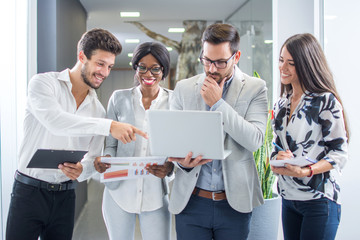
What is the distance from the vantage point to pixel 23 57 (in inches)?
128

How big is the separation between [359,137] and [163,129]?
1841 millimetres

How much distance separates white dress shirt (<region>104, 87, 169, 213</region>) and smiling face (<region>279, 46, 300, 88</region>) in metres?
0.68

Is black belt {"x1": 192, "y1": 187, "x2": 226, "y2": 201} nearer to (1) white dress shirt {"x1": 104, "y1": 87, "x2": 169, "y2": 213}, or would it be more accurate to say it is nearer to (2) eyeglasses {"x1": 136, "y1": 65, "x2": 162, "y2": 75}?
(1) white dress shirt {"x1": 104, "y1": 87, "x2": 169, "y2": 213}

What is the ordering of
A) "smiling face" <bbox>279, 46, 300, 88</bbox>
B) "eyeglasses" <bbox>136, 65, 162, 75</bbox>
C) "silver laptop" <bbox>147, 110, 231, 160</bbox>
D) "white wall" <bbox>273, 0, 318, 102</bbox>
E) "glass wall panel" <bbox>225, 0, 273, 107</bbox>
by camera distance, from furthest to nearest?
"glass wall panel" <bbox>225, 0, 273, 107</bbox> → "white wall" <bbox>273, 0, 318, 102</bbox> → "eyeglasses" <bbox>136, 65, 162, 75</bbox> → "smiling face" <bbox>279, 46, 300, 88</bbox> → "silver laptop" <bbox>147, 110, 231, 160</bbox>

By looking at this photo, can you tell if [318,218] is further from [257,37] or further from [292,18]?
[257,37]

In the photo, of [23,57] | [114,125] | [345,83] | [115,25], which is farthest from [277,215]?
[115,25]

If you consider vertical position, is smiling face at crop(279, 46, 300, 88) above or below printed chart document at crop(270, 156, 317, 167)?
above

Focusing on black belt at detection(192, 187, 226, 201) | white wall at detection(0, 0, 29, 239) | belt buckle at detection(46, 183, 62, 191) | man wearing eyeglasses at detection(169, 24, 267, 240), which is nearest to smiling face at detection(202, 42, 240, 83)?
man wearing eyeglasses at detection(169, 24, 267, 240)

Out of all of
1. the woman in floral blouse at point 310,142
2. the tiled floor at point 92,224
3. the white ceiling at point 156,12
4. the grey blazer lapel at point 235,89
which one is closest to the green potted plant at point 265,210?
the woman in floral blouse at point 310,142

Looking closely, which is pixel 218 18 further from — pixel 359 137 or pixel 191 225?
pixel 191 225

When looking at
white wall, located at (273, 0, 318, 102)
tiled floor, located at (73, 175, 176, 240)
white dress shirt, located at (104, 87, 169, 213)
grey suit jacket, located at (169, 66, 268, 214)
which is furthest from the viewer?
tiled floor, located at (73, 175, 176, 240)

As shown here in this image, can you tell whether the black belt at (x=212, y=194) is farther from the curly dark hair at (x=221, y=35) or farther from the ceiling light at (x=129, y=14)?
the ceiling light at (x=129, y=14)

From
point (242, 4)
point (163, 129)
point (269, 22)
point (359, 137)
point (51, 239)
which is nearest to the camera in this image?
point (163, 129)

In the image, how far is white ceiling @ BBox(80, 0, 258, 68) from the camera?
6824 millimetres
